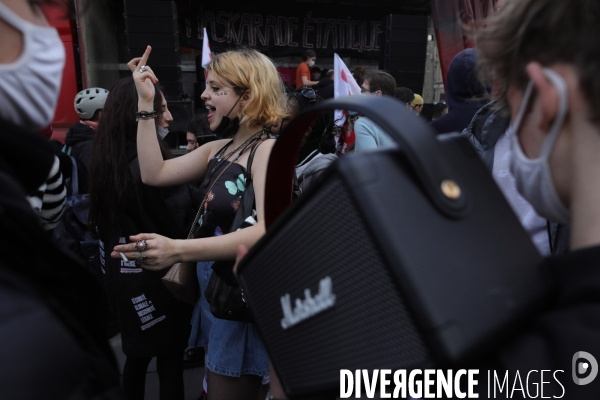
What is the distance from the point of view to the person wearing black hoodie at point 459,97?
2.29 metres

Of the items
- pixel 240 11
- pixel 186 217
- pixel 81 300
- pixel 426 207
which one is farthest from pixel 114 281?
pixel 240 11

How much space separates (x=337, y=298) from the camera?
0.59 m

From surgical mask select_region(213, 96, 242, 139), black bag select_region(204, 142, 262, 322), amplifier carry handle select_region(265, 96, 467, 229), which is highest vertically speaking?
amplifier carry handle select_region(265, 96, 467, 229)

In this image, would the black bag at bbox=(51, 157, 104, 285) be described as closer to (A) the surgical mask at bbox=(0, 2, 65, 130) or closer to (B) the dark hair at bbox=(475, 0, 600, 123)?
(A) the surgical mask at bbox=(0, 2, 65, 130)

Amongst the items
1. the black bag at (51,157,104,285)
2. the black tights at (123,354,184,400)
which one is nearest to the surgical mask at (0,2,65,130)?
the black tights at (123,354,184,400)

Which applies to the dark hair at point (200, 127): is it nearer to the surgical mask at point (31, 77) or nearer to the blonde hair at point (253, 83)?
the blonde hair at point (253, 83)

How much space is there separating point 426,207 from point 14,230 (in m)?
0.54

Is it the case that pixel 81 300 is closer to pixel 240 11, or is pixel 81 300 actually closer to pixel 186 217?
pixel 186 217

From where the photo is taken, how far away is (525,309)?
0.54 meters

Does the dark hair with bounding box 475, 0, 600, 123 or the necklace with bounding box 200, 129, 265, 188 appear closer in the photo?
the dark hair with bounding box 475, 0, 600, 123

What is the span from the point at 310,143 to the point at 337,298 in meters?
2.15

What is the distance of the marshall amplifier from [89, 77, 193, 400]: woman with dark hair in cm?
170

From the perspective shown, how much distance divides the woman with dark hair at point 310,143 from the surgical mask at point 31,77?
135 centimetres

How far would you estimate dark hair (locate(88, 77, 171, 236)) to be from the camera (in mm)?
2168
